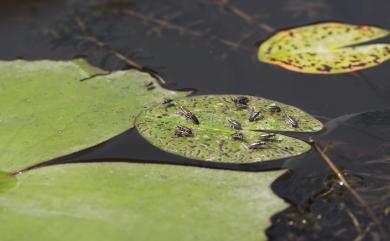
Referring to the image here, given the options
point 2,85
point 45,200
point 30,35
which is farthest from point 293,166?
point 30,35

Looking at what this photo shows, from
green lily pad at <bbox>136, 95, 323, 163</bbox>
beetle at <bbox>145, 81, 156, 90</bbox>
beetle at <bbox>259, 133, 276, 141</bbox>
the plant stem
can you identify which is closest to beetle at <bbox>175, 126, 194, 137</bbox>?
green lily pad at <bbox>136, 95, 323, 163</bbox>

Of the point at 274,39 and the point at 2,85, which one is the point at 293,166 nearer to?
the point at 274,39

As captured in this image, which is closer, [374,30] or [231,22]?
[374,30]

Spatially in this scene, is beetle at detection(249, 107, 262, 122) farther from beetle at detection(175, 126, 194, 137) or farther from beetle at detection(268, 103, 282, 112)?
beetle at detection(175, 126, 194, 137)

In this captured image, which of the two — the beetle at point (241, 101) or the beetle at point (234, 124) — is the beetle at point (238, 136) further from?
the beetle at point (241, 101)

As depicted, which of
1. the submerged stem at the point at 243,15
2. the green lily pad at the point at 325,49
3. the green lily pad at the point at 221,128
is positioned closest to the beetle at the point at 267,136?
the green lily pad at the point at 221,128

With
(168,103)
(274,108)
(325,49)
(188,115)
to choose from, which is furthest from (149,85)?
(325,49)

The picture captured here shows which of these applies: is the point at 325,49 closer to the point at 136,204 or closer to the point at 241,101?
the point at 241,101
